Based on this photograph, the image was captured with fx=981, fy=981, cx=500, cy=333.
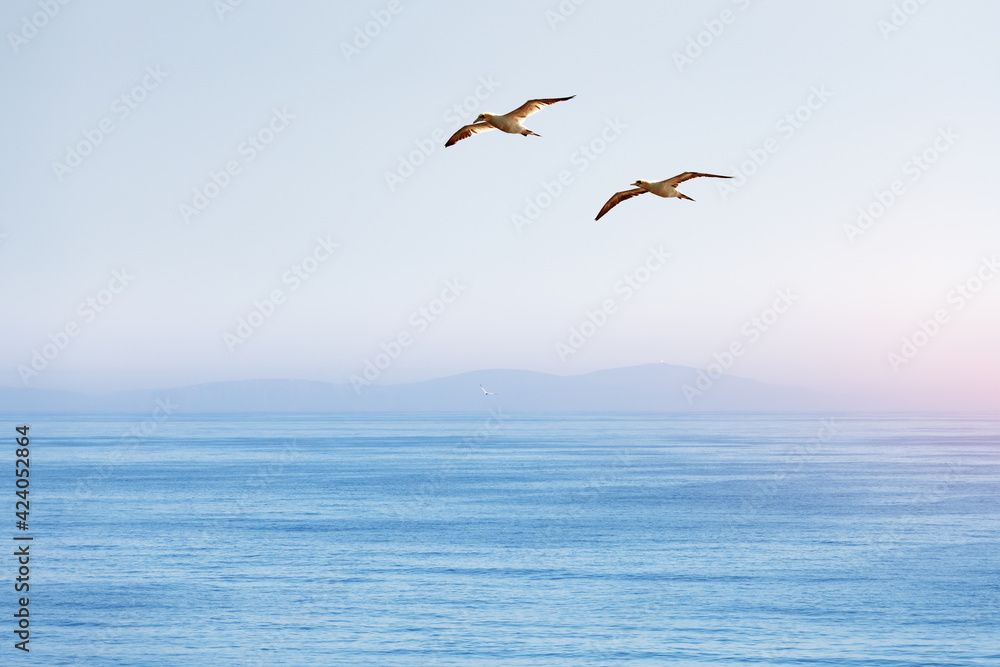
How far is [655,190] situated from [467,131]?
3.50 m

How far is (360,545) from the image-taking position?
3578 inches

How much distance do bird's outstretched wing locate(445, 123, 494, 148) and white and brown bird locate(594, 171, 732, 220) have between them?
249 cm

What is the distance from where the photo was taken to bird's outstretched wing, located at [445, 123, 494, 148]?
56.0ft

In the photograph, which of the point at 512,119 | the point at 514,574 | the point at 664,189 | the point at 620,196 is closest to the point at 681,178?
the point at 664,189

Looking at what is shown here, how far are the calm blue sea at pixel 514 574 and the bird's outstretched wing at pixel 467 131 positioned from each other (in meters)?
49.8

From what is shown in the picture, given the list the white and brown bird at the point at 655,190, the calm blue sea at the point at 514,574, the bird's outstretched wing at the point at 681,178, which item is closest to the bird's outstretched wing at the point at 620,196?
the white and brown bird at the point at 655,190

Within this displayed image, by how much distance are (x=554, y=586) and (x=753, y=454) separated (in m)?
127

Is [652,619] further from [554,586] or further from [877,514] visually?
[877,514]

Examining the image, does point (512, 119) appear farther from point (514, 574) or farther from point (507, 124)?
point (514, 574)

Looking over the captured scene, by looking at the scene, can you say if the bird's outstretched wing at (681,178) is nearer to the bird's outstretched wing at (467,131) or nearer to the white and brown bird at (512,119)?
the white and brown bird at (512,119)

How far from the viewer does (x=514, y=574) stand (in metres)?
78.8

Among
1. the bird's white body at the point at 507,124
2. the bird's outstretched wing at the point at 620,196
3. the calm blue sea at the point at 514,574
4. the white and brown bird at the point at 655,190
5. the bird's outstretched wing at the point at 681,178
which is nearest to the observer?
the bird's outstretched wing at the point at 681,178

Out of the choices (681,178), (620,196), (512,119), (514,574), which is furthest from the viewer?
(514,574)

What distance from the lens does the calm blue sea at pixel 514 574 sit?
63344mm
